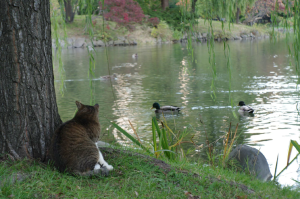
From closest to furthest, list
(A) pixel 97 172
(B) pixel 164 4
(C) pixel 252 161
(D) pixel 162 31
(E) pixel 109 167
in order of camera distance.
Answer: (A) pixel 97 172, (E) pixel 109 167, (C) pixel 252 161, (D) pixel 162 31, (B) pixel 164 4

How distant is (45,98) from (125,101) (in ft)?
26.1

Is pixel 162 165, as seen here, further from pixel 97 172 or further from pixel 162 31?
pixel 162 31

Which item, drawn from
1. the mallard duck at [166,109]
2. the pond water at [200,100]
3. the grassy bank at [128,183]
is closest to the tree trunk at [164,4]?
the pond water at [200,100]

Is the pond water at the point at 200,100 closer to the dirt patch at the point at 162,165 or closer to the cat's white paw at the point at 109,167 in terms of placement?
the dirt patch at the point at 162,165

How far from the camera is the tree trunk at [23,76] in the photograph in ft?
10.9

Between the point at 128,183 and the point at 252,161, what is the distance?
9.17 feet


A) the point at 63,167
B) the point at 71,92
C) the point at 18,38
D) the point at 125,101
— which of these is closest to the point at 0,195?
the point at 63,167

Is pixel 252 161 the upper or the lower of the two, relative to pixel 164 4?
lower

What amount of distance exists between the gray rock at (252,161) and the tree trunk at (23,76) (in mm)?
3161

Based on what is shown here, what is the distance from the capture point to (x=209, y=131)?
8125mm

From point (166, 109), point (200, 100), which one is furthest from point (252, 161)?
point (200, 100)

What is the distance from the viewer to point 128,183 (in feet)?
10.9

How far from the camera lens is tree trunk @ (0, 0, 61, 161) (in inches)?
131

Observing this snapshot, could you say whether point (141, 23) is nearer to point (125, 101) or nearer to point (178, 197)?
point (125, 101)
